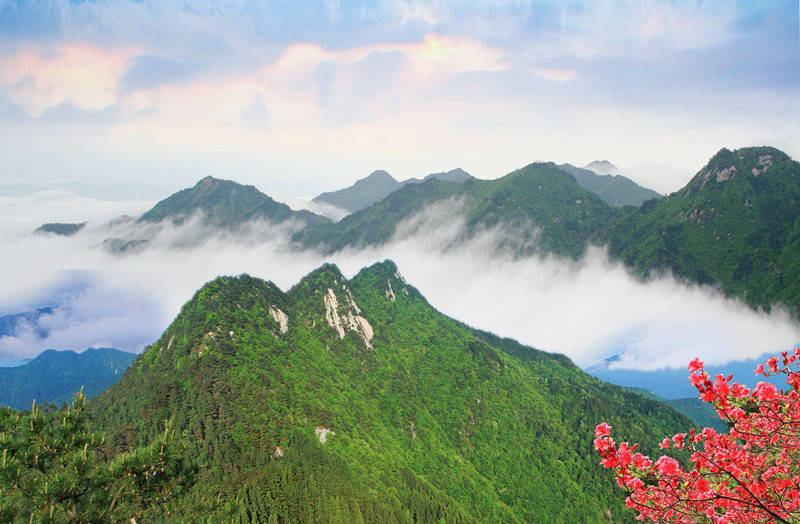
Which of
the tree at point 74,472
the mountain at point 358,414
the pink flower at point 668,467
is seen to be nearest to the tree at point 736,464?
the pink flower at point 668,467

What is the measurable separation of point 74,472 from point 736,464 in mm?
23786

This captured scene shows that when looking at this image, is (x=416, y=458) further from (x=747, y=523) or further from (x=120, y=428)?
(x=747, y=523)

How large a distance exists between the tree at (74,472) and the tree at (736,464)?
19.3 metres

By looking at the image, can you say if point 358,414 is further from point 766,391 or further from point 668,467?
point 766,391

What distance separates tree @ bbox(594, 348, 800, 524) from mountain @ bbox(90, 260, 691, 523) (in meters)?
18.0

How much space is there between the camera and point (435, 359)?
11294 cm

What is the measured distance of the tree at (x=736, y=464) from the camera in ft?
31.5

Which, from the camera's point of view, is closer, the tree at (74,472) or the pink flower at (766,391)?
the pink flower at (766,391)

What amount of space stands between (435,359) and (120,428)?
76.9 m

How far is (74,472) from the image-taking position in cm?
1612

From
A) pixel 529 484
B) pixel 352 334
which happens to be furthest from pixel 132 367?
pixel 529 484

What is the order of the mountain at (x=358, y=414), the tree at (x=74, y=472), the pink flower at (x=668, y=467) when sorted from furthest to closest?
the mountain at (x=358, y=414), the tree at (x=74, y=472), the pink flower at (x=668, y=467)

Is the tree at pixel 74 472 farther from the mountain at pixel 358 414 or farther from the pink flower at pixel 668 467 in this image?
the pink flower at pixel 668 467

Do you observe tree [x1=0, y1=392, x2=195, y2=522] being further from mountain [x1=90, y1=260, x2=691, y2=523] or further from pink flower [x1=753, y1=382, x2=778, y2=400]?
pink flower [x1=753, y1=382, x2=778, y2=400]
